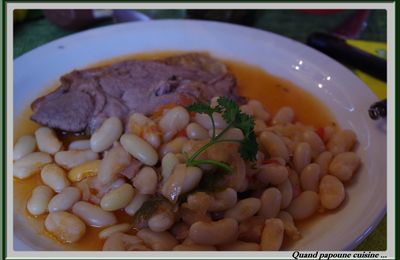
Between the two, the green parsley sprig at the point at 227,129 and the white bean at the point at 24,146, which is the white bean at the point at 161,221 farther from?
the white bean at the point at 24,146

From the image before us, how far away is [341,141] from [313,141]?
8 centimetres

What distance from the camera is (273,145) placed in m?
1.12

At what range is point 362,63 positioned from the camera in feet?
5.21

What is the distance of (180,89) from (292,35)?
72cm

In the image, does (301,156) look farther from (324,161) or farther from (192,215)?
(192,215)

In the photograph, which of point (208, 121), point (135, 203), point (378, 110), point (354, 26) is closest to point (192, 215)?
point (135, 203)

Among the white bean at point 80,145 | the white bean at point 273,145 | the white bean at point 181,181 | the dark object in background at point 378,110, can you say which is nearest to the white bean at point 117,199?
the white bean at point 181,181

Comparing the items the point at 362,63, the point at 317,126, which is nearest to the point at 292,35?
the point at 362,63

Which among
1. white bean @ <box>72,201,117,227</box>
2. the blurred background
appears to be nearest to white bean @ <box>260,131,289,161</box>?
white bean @ <box>72,201,117,227</box>

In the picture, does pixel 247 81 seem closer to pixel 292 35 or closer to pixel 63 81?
pixel 292 35

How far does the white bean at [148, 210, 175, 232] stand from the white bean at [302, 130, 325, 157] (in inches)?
17.9

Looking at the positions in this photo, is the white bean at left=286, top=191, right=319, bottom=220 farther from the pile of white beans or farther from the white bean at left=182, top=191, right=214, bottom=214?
the white bean at left=182, top=191, right=214, bottom=214

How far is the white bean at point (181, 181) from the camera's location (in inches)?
38.4

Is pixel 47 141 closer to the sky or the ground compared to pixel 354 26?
closer to the ground
